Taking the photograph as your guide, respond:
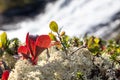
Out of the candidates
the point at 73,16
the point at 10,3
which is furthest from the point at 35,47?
the point at 10,3

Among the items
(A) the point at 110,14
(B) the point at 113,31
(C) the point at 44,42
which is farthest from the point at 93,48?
(A) the point at 110,14

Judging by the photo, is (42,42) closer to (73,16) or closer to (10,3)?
(73,16)

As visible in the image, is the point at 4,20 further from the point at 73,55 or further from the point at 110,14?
the point at 73,55

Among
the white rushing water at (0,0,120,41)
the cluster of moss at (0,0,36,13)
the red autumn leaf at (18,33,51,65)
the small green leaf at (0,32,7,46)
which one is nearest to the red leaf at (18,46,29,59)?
the red autumn leaf at (18,33,51,65)

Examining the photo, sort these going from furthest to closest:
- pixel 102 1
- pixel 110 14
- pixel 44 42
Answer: pixel 102 1
pixel 110 14
pixel 44 42

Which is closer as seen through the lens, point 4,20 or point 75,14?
point 75,14

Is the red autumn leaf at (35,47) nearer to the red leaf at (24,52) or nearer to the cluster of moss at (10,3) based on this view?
the red leaf at (24,52)

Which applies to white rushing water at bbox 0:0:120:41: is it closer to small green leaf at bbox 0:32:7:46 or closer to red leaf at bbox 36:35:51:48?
small green leaf at bbox 0:32:7:46
